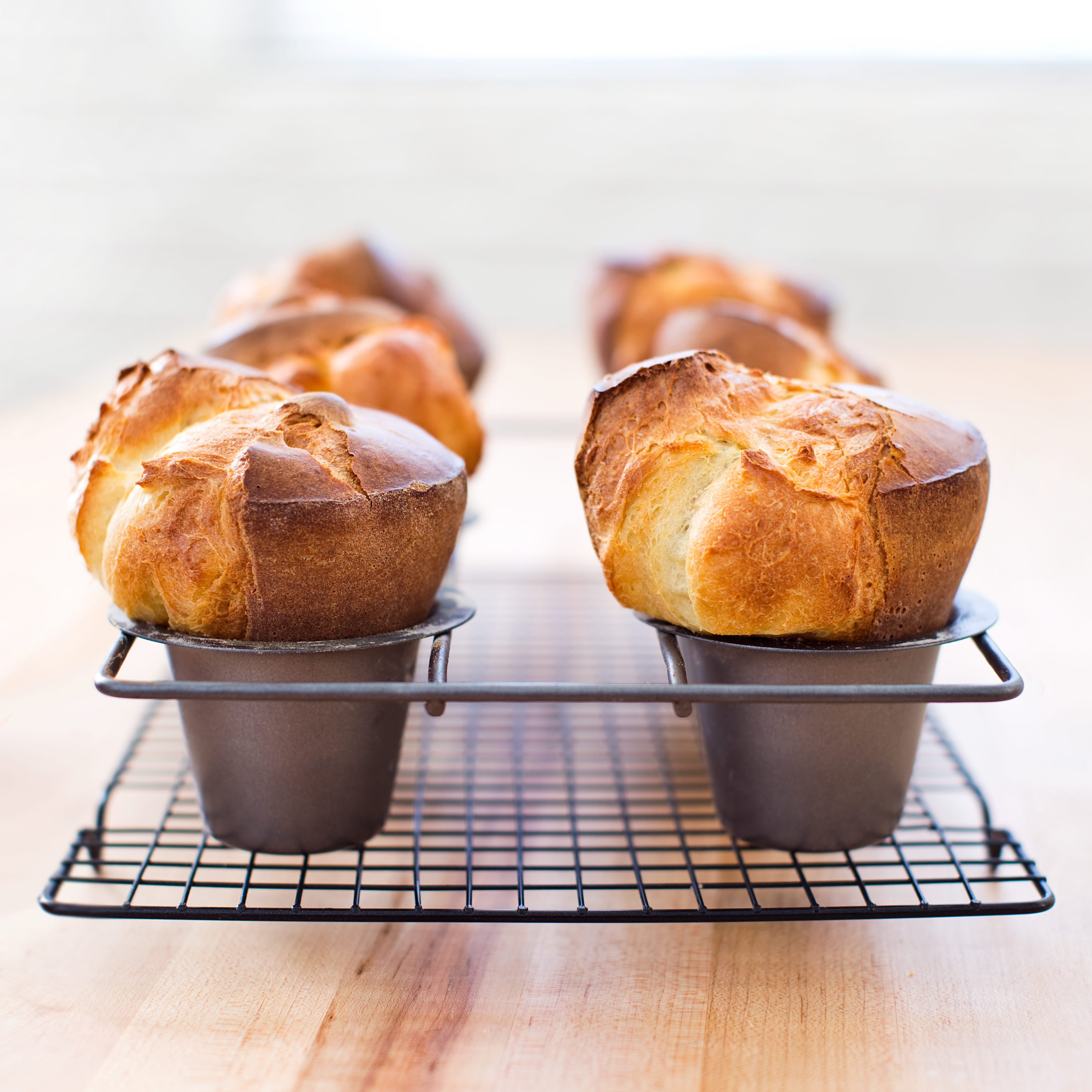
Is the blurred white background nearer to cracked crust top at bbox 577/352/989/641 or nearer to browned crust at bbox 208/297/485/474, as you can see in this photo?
browned crust at bbox 208/297/485/474

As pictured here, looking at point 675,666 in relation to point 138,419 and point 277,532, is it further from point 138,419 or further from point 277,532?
point 138,419

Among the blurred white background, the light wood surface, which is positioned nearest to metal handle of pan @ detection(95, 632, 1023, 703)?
the light wood surface

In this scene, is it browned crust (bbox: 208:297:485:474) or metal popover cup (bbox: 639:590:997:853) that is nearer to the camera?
metal popover cup (bbox: 639:590:997:853)

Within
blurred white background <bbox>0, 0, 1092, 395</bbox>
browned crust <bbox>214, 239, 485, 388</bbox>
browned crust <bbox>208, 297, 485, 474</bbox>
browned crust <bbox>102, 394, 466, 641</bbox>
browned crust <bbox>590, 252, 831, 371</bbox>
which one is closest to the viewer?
browned crust <bbox>102, 394, 466, 641</bbox>

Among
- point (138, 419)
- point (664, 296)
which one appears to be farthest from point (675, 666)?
point (664, 296)

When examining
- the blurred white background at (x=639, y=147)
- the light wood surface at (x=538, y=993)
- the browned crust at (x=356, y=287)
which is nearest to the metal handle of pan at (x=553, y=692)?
the light wood surface at (x=538, y=993)
